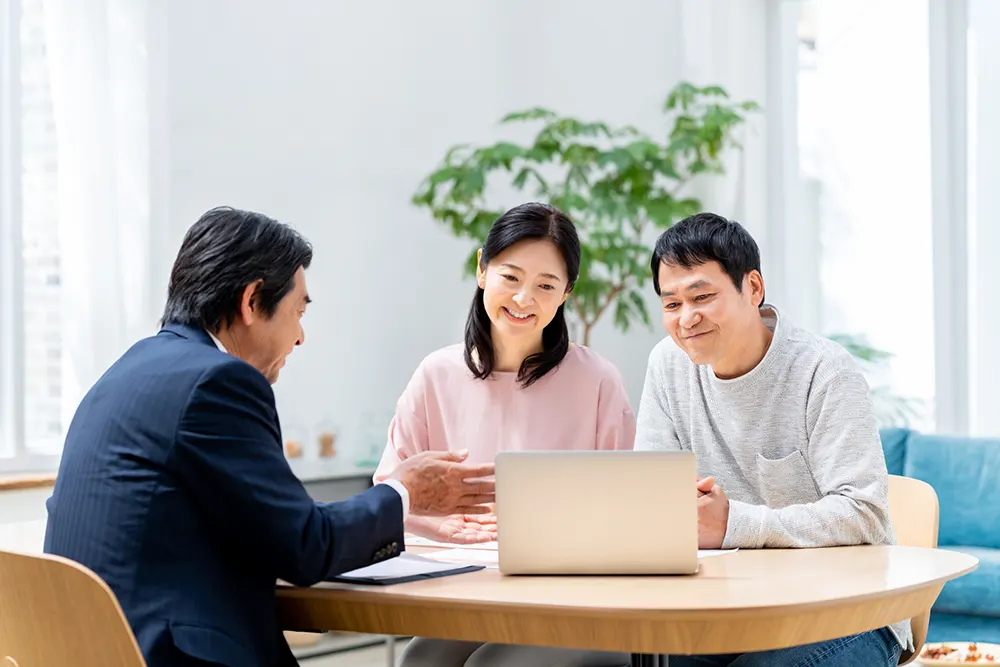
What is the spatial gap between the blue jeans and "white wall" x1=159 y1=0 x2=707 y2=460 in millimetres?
2904

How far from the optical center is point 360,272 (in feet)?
15.4

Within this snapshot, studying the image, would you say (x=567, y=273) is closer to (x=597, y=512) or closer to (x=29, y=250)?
(x=597, y=512)

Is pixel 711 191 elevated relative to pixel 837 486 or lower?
elevated

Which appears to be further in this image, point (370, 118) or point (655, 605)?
point (370, 118)

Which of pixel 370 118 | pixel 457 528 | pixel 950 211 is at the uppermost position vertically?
pixel 370 118

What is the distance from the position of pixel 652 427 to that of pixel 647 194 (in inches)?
93.3

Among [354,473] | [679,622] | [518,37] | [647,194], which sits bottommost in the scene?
[354,473]

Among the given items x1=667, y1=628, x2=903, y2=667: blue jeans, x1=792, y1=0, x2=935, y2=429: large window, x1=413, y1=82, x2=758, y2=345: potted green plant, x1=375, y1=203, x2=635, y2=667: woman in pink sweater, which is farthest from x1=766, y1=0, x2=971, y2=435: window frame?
x1=667, y1=628, x2=903, y2=667: blue jeans

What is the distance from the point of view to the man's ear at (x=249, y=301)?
→ 158 cm

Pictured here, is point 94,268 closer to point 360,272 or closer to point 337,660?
point 360,272

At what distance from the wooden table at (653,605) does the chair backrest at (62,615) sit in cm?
28

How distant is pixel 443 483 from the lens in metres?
1.71

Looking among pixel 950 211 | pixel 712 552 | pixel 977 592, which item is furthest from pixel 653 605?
pixel 950 211

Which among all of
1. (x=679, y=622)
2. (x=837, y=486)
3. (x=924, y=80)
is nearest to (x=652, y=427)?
(x=837, y=486)
